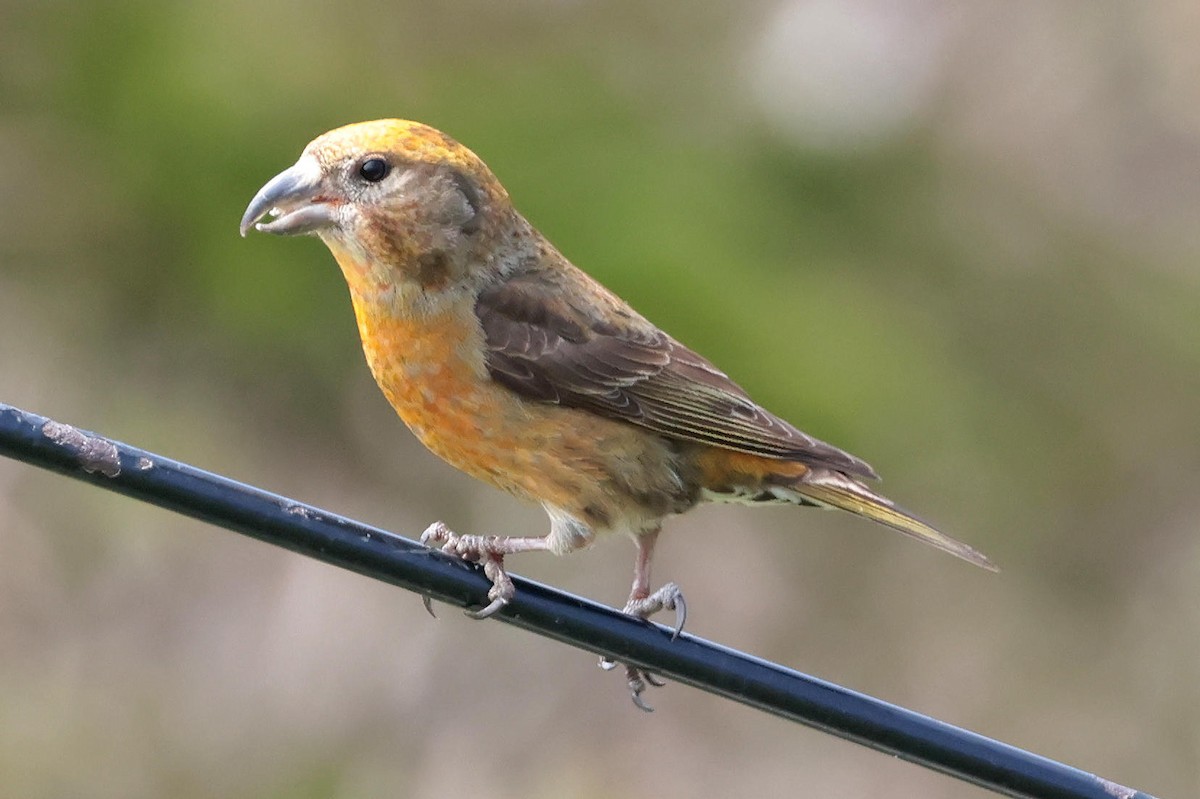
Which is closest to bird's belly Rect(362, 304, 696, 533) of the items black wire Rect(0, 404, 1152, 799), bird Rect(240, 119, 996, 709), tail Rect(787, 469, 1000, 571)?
bird Rect(240, 119, 996, 709)

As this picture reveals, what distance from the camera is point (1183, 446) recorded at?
825cm

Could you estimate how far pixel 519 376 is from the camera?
453cm

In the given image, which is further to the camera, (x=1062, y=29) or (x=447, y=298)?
(x=1062, y=29)

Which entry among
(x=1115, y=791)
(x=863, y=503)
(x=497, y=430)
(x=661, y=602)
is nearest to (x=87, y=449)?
(x=497, y=430)

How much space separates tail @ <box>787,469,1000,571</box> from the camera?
4582mm

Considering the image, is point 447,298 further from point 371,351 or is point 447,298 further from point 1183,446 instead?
point 1183,446

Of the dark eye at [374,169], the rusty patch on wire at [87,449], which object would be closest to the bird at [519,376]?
the dark eye at [374,169]

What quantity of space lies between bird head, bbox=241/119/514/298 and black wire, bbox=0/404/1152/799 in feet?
4.44

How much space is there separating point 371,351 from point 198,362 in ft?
8.46

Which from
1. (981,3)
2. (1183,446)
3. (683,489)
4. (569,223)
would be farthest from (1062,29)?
(683,489)

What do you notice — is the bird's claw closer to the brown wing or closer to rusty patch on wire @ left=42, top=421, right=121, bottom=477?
the brown wing

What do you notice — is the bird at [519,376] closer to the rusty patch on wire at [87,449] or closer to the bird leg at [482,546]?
the bird leg at [482,546]

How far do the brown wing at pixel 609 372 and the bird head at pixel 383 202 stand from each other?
215 mm

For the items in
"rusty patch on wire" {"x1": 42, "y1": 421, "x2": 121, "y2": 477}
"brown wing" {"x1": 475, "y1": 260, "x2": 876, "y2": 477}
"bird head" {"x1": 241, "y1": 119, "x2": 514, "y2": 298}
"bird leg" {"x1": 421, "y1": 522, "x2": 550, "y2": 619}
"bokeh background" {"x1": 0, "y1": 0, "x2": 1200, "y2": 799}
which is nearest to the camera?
"rusty patch on wire" {"x1": 42, "y1": 421, "x2": 121, "y2": 477}
